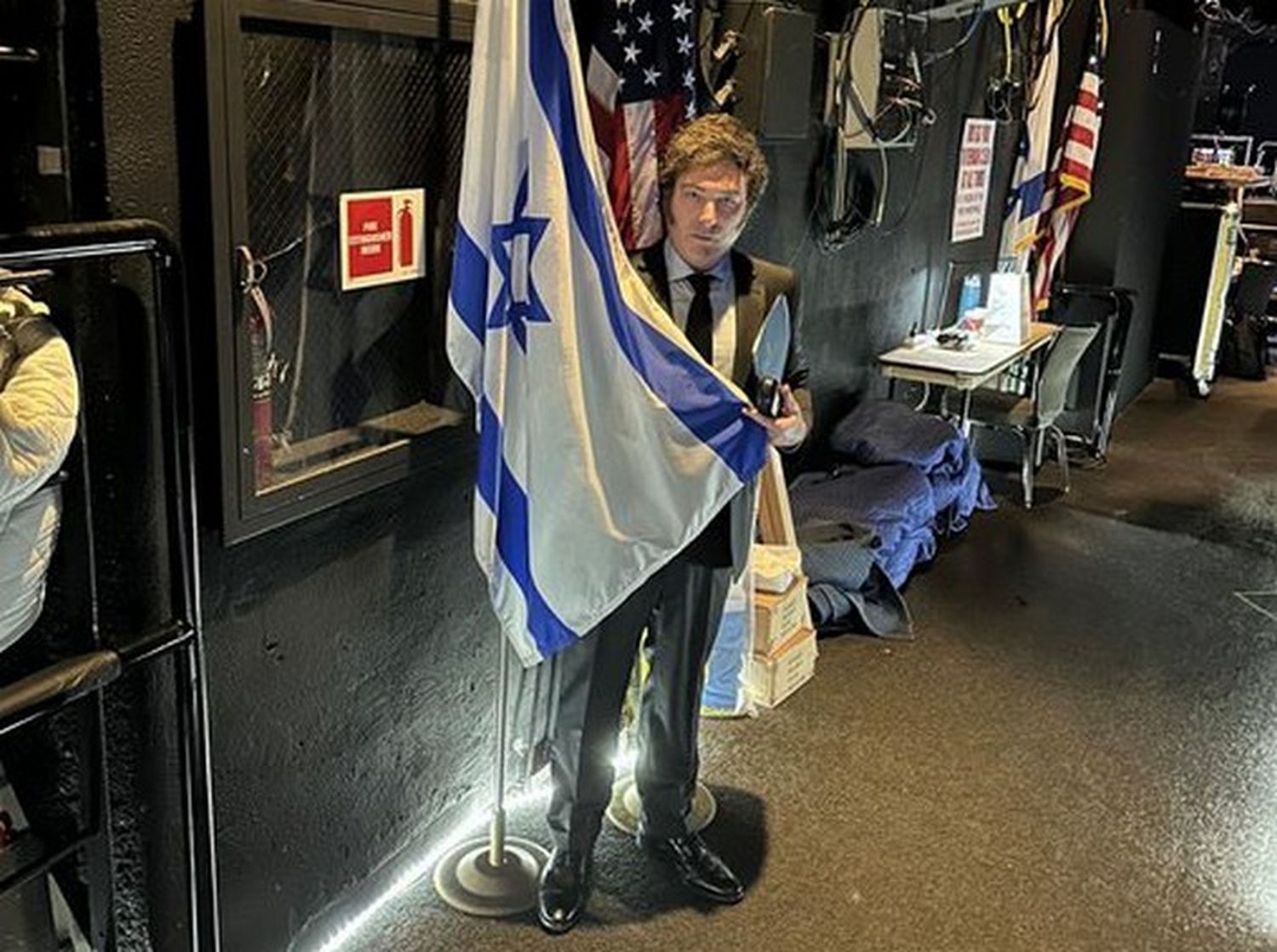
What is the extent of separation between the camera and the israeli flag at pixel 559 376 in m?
2.07

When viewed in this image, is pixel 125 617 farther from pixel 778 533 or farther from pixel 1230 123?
pixel 1230 123

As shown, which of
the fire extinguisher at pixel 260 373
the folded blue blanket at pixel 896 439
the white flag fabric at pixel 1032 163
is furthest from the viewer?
the white flag fabric at pixel 1032 163

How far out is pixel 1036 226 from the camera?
5.94 meters

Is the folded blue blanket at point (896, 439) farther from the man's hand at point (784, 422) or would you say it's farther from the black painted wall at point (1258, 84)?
the black painted wall at point (1258, 84)

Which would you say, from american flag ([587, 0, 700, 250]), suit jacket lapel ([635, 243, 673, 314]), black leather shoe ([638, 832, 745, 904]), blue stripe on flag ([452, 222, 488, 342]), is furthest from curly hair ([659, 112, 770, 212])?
black leather shoe ([638, 832, 745, 904])

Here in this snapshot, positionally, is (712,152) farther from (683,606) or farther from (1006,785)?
(1006,785)

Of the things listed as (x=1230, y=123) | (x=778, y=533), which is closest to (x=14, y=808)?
(x=778, y=533)

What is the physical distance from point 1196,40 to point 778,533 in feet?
16.9

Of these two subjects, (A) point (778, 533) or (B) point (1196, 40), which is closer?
(A) point (778, 533)

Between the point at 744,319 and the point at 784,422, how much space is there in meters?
0.22

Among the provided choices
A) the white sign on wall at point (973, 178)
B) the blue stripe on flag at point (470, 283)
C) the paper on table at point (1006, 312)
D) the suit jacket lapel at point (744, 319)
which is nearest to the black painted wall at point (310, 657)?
the blue stripe on flag at point (470, 283)

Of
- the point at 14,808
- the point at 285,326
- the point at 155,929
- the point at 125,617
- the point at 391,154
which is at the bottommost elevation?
the point at 155,929

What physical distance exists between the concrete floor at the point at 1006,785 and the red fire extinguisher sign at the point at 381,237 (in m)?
1.26

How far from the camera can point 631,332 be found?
7.21ft
